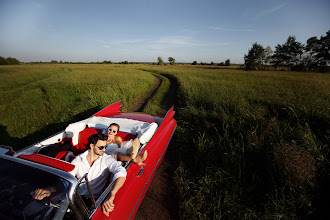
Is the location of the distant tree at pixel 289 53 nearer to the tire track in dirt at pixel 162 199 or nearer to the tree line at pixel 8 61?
the tire track in dirt at pixel 162 199

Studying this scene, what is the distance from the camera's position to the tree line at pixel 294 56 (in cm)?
2908

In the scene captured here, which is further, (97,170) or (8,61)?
(8,61)

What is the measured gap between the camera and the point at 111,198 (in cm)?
151

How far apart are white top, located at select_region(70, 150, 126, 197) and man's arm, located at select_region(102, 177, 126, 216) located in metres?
0.09

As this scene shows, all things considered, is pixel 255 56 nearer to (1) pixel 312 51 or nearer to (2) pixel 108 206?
(1) pixel 312 51

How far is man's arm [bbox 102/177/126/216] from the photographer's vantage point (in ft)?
4.75

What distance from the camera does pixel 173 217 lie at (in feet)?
7.07

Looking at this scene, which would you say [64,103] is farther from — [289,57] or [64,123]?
[289,57]

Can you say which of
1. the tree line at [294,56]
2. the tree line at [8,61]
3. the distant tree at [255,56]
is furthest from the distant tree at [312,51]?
the tree line at [8,61]

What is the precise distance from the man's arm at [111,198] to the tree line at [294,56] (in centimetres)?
4220

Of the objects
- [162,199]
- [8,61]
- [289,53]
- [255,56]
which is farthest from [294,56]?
[8,61]

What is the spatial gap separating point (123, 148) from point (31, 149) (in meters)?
1.35

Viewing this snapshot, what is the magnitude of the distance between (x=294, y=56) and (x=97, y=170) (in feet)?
175

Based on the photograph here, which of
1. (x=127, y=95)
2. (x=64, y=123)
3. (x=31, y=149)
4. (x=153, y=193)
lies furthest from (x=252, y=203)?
(x=127, y=95)
